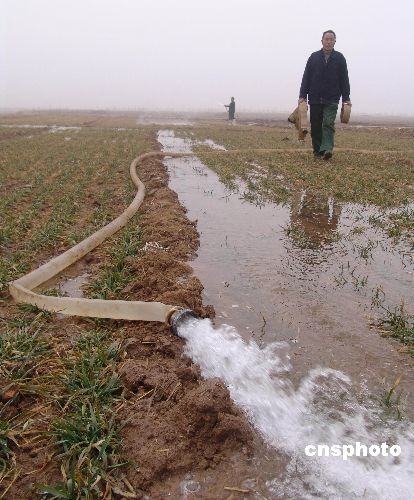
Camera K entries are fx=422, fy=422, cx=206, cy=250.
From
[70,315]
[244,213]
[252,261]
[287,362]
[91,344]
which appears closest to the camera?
[287,362]

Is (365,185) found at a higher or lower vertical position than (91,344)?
higher

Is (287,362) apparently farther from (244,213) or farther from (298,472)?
(244,213)

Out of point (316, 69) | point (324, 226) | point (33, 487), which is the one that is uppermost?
point (316, 69)

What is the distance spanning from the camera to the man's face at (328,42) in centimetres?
859

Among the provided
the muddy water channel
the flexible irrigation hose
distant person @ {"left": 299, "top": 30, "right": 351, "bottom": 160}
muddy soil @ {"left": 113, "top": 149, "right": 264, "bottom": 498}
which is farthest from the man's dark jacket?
muddy soil @ {"left": 113, "top": 149, "right": 264, "bottom": 498}

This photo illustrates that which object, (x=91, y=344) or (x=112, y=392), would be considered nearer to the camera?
(x=112, y=392)

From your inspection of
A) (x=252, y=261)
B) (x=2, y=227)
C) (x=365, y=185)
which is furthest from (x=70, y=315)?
(x=365, y=185)

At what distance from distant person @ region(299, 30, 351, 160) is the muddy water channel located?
410cm

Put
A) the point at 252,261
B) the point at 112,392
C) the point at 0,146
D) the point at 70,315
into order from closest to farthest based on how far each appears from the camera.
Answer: the point at 112,392
the point at 70,315
the point at 252,261
the point at 0,146

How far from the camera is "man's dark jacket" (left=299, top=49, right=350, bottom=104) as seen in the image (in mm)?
8961

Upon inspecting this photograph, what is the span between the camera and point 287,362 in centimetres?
260

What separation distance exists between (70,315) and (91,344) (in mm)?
513

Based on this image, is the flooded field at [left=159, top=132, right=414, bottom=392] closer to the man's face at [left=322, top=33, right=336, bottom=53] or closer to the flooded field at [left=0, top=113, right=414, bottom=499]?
the flooded field at [left=0, top=113, right=414, bottom=499]

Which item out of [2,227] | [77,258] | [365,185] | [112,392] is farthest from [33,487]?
[365,185]
